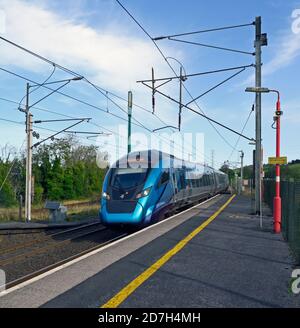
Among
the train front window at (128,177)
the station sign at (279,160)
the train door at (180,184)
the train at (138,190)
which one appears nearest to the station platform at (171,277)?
the train at (138,190)

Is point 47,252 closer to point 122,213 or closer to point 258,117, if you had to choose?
point 122,213

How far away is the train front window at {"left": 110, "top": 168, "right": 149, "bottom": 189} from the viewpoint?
13141mm

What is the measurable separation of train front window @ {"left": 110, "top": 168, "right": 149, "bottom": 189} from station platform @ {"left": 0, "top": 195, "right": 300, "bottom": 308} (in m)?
3.10

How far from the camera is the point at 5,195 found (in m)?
42.5

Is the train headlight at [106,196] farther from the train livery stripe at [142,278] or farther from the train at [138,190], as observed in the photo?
the train livery stripe at [142,278]

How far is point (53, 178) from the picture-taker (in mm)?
52062

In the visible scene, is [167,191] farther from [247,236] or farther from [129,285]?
[129,285]

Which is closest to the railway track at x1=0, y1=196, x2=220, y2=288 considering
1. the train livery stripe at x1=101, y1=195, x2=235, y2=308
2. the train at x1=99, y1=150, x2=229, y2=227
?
the train at x1=99, y1=150, x2=229, y2=227

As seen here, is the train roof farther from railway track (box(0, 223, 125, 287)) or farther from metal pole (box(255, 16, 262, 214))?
metal pole (box(255, 16, 262, 214))

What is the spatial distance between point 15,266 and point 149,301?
6.52 metres

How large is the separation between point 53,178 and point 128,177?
40.7 meters

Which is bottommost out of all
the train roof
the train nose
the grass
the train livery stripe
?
the grass

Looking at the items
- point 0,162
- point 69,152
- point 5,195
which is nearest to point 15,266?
point 5,195

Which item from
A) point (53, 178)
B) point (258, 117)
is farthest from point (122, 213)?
point (53, 178)
